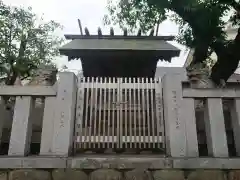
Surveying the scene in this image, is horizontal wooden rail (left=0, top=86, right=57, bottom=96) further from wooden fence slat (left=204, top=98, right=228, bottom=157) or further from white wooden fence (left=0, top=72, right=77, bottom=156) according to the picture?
wooden fence slat (left=204, top=98, right=228, bottom=157)

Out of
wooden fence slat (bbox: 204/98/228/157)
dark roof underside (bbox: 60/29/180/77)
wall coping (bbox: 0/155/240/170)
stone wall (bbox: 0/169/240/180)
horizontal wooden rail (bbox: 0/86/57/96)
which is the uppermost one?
dark roof underside (bbox: 60/29/180/77)

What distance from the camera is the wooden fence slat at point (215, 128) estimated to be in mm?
3891

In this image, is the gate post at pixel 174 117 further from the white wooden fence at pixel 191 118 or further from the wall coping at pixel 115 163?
the wall coping at pixel 115 163

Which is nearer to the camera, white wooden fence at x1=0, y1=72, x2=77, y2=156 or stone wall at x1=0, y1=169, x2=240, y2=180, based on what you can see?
stone wall at x1=0, y1=169, x2=240, y2=180

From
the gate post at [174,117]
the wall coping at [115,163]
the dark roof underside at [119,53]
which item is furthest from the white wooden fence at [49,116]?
the dark roof underside at [119,53]

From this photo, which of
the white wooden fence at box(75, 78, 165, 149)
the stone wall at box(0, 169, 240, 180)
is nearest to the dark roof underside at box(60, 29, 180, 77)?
the white wooden fence at box(75, 78, 165, 149)

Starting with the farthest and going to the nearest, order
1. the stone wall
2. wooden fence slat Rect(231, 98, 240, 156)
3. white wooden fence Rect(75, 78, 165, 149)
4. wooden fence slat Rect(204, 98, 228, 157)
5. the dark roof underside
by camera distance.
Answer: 1. the dark roof underside
2. white wooden fence Rect(75, 78, 165, 149)
3. wooden fence slat Rect(231, 98, 240, 156)
4. wooden fence slat Rect(204, 98, 228, 157)
5. the stone wall

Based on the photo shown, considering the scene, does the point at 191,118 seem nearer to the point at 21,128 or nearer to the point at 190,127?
the point at 190,127

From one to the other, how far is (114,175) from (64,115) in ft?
4.02

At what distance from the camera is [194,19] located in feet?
18.8

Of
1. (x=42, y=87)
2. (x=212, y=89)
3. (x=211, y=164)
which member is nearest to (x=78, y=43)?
(x=42, y=87)

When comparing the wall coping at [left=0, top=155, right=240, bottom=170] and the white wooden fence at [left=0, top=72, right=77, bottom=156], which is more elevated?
the white wooden fence at [left=0, top=72, right=77, bottom=156]

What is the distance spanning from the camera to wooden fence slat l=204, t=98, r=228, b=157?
3891 mm

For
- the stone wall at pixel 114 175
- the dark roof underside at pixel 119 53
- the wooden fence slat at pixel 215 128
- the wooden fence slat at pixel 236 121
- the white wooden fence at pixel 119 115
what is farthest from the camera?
the dark roof underside at pixel 119 53
